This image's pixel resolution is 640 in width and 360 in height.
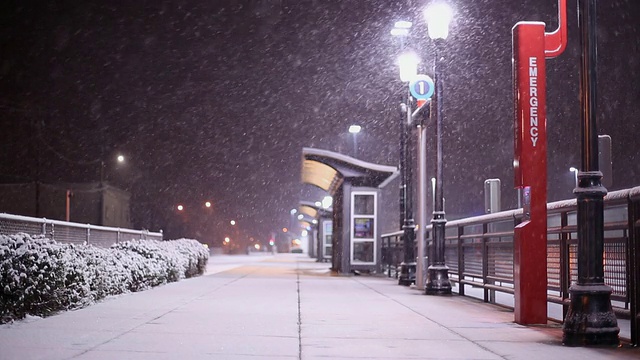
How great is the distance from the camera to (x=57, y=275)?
10.1 metres

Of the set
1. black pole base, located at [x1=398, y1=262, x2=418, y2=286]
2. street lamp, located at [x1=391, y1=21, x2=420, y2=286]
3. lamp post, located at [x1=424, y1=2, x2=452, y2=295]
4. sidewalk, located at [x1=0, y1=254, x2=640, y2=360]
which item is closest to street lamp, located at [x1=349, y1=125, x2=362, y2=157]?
street lamp, located at [x1=391, y1=21, x2=420, y2=286]

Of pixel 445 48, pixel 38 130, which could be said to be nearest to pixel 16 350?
pixel 445 48

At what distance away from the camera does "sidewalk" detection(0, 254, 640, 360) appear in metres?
7.00

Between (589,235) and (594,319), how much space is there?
2.83 ft

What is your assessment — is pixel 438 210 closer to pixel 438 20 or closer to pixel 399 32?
pixel 438 20

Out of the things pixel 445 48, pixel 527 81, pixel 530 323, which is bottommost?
pixel 530 323

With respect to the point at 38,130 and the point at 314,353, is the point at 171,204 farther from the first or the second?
the point at 314,353

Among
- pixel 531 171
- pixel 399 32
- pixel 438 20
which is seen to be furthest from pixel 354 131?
pixel 531 171

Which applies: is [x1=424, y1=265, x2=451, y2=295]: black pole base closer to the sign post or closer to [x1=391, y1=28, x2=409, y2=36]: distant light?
the sign post

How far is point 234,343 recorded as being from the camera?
7.55 m

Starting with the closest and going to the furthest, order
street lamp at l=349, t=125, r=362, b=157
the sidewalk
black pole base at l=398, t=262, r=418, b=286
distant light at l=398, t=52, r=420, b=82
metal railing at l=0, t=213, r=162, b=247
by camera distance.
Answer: the sidewalk
metal railing at l=0, t=213, r=162, b=247
distant light at l=398, t=52, r=420, b=82
black pole base at l=398, t=262, r=418, b=286
street lamp at l=349, t=125, r=362, b=157

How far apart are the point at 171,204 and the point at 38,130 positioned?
7814 cm

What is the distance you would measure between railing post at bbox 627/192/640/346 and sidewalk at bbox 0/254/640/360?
34 centimetres

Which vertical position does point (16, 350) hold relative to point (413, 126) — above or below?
below
